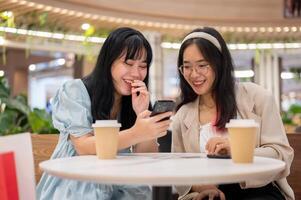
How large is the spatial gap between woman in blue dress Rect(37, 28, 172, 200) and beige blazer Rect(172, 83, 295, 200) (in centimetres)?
22

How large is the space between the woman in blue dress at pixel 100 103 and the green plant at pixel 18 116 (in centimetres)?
144

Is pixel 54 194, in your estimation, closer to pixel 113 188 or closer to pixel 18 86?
pixel 113 188

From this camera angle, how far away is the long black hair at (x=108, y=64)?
2002mm

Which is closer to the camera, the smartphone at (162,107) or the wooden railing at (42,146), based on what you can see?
the smartphone at (162,107)

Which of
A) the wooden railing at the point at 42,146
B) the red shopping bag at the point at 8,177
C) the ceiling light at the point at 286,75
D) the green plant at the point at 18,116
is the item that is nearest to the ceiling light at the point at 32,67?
the ceiling light at the point at 286,75

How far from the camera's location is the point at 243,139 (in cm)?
147

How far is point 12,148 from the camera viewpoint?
142 cm

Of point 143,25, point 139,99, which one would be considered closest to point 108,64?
point 139,99

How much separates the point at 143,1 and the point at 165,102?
458cm

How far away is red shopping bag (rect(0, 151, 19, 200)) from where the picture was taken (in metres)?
1.36

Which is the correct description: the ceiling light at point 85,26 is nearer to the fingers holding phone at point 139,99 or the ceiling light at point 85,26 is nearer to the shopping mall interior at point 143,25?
the shopping mall interior at point 143,25

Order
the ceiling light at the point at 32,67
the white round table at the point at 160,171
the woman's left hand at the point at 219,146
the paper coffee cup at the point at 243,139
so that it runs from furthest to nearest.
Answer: the ceiling light at the point at 32,67, the woman's left hand at the point at 219,146, the paper coffee cup at the point at 243,139, the white round table at the point at 160,171

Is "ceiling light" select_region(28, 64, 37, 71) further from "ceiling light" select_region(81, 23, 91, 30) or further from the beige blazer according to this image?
the beige blazer

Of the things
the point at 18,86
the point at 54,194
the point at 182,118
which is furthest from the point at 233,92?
the point at 18,86
